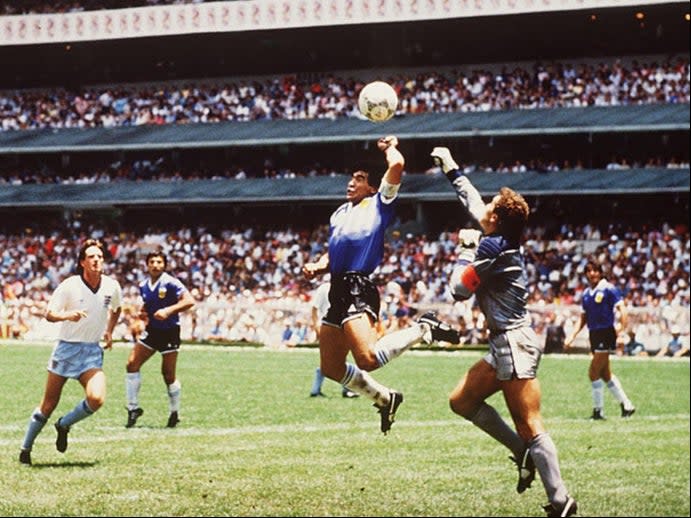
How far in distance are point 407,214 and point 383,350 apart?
5071 mm

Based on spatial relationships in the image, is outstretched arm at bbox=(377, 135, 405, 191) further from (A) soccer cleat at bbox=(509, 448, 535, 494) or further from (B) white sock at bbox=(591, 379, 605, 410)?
(B) white sock at bbox=(591, 379, 605, 410)

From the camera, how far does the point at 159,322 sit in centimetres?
655

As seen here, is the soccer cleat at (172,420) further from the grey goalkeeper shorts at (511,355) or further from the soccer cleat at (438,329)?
the soccer cleat at (438,329)

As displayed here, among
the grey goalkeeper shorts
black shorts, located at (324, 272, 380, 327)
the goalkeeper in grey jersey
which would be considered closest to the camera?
black shorts, located at (324, 272, 380, 327)

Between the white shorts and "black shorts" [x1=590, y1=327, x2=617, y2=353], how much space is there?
12587 mm

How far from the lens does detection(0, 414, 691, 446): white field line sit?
10094mm

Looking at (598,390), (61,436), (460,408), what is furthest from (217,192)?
(598,390)

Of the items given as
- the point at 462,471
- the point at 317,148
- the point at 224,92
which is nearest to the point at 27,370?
the point at 224,92

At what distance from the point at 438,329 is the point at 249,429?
1149 cm

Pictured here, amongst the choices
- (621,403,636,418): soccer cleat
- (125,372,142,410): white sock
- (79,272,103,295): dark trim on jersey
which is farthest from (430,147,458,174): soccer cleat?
(621,403,636,418): soccer cleat

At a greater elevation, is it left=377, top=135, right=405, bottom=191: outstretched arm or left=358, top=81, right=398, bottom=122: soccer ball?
left=358, top=81, right=398, bottom=122: soccer ball

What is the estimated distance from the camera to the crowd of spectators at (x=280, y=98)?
251 inches

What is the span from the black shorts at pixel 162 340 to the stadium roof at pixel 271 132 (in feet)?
3.06

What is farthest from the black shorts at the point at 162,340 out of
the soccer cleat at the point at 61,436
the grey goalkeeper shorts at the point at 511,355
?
the grey goalkeeper shorts at the point at 511,355
